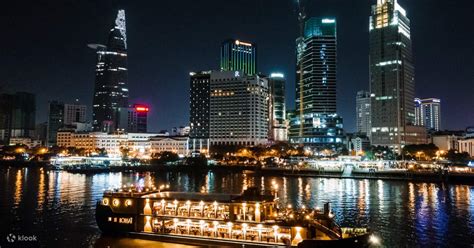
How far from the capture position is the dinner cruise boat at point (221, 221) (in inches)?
1196

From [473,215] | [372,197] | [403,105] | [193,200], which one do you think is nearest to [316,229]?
[193,200]

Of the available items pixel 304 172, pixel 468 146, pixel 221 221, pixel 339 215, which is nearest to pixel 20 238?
pixel 221 221

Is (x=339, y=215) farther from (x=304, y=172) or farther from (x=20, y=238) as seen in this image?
(x=304, y=172)

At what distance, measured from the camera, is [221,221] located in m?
33.2

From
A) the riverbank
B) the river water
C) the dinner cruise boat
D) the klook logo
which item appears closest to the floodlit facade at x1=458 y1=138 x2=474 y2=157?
the riverbank

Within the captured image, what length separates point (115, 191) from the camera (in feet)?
127

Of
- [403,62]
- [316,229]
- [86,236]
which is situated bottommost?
[86,236]

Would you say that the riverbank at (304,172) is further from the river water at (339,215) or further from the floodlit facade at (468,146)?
the floodlit facade at (468,146)

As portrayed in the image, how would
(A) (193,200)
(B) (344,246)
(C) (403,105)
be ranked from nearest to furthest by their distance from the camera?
(B) (344,246)
(A) (193,200)
(C) (403,105)

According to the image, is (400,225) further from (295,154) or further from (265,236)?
(295,154)

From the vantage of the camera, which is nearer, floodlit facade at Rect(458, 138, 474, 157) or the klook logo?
the klook logo

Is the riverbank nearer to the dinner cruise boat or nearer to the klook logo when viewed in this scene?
the dinner cruise boat

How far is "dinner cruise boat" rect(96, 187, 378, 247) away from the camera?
30.4 metres

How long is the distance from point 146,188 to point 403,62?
187m
